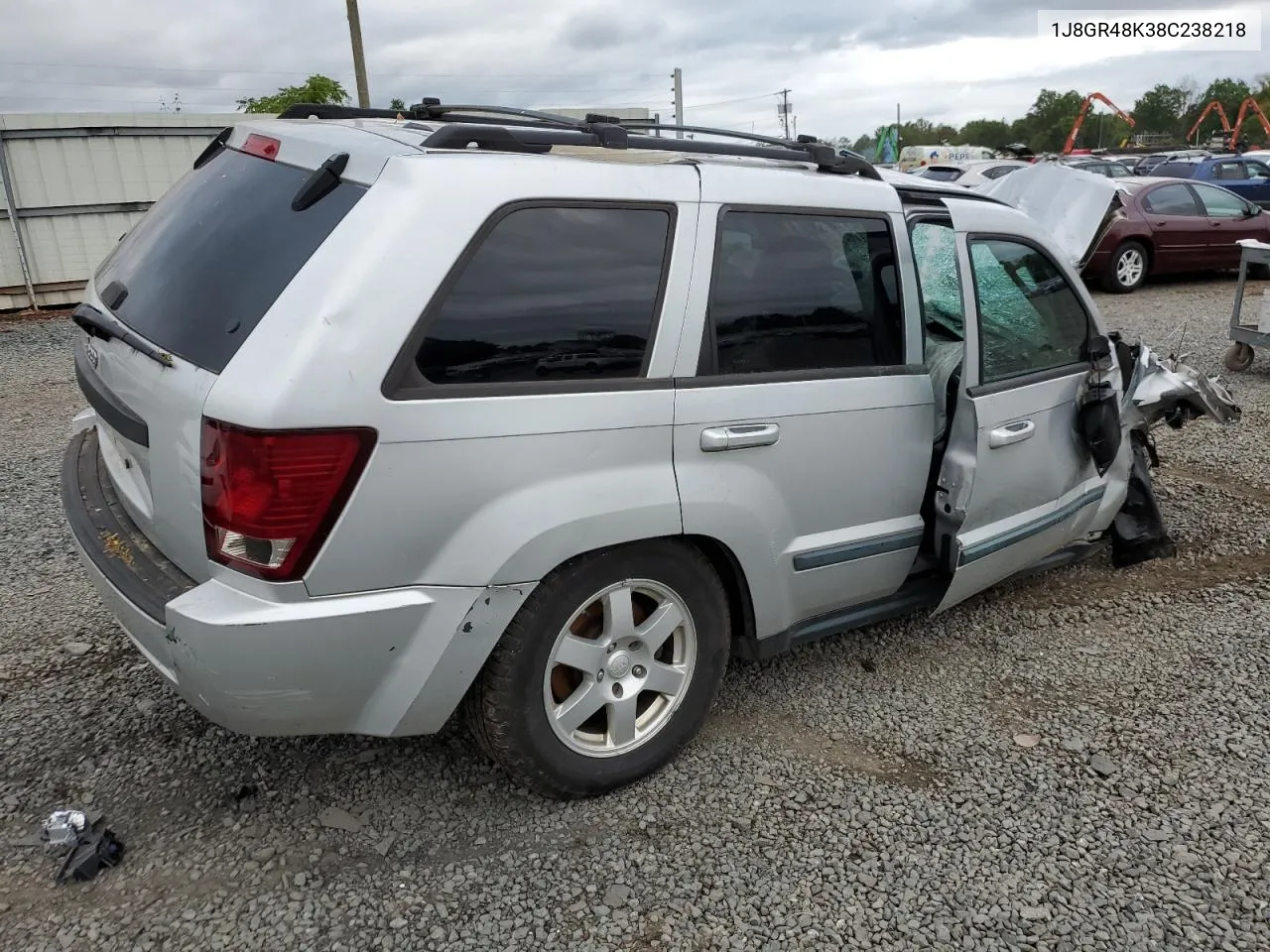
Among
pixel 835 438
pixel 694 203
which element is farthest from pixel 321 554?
pixel 835 438

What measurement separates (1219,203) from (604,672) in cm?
1397

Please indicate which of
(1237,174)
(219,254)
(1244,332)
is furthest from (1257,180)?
(219,254)

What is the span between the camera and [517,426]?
2.34 metres

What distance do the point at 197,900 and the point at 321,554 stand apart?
0.99m

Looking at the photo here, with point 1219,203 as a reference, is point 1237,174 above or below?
below

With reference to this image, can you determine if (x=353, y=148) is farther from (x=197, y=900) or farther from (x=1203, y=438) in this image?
(x=1203, y=438)

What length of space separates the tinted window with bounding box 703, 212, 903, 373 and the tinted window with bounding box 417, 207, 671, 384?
0.85 feet

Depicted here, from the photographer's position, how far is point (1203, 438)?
644cm

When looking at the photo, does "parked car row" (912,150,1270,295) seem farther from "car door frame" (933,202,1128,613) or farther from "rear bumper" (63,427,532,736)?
"rear bumper" (63,427,532,736)

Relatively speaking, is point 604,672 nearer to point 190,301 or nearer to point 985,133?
point 190,301

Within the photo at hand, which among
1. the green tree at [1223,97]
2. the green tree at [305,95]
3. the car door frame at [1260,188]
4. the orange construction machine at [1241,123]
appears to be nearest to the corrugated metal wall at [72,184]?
the green tree at [305,95]

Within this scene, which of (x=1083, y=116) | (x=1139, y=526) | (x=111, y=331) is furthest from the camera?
(x=1083, y=116)

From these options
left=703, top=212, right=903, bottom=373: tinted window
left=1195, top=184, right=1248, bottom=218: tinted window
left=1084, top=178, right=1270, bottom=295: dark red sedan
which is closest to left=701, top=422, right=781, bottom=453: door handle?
left=703, top=212, right=903, bottom=373: tinted window

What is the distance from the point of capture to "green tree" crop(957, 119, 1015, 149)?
9638cm
